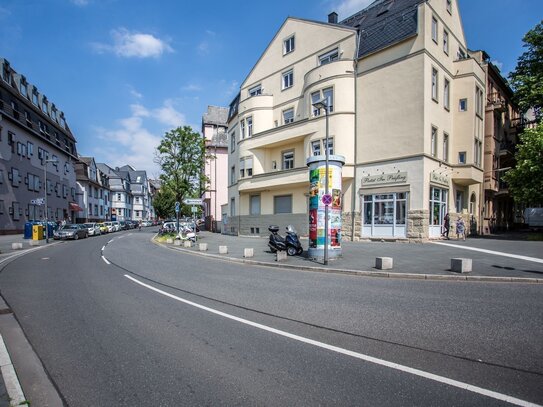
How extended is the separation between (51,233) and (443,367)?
3436 cm

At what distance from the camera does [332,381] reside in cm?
336

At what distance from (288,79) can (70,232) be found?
78.6 feet

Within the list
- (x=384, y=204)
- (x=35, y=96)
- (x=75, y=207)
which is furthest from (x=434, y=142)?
(x=75, y=207)

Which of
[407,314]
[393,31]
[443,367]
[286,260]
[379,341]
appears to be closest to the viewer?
[443,367]

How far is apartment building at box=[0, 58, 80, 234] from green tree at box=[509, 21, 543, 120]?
129 ft

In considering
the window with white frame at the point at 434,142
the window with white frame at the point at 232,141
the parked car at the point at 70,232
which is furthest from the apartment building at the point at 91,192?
the window with white frame at the point at 434,142

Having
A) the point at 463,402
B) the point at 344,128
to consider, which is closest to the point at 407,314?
the point at 463,402

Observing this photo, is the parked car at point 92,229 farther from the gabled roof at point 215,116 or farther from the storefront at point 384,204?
the storefront at point 384,204

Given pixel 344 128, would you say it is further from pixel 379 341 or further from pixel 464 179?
pixel 379 341

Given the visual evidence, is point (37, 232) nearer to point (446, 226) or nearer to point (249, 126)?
point (249, 126)

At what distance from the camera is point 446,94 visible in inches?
867

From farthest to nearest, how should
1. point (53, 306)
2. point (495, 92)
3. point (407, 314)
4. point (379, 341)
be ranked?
point (495, 92), point (53, 306), point (407, 314), point (379, 341)

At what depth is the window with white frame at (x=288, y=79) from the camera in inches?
1064

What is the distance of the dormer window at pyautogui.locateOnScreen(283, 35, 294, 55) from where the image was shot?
89.4 ft
